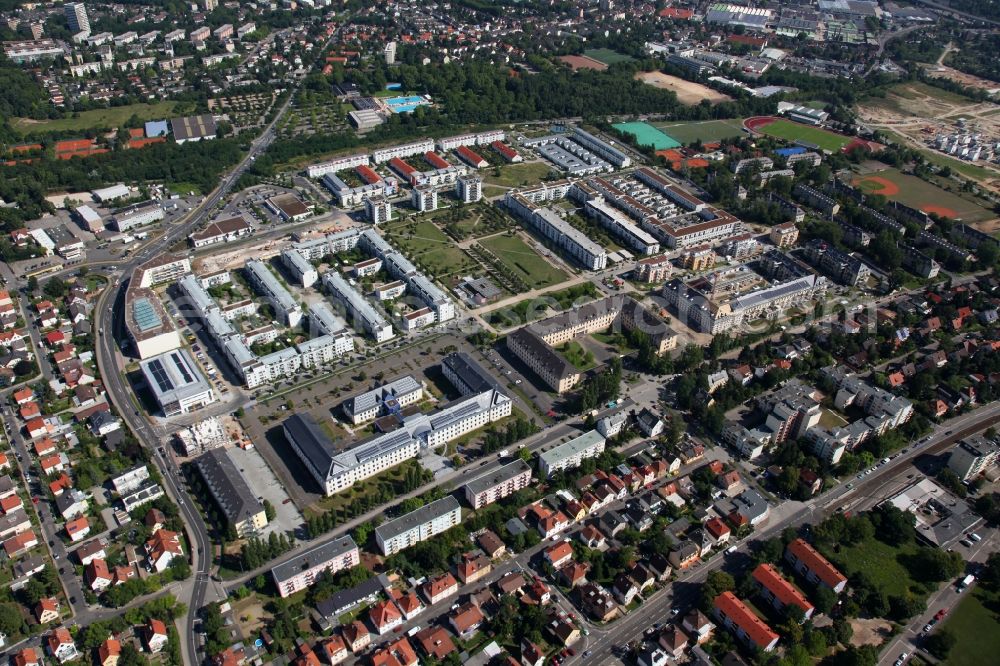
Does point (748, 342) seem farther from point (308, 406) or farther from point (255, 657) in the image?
point (255, 657)

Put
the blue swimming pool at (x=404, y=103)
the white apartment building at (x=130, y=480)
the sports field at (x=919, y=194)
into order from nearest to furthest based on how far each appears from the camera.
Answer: the white apartment building at (x=130, y=480) < the sports field at (x=919, y=194) < the blue swimming pool at (x=404, y=103)

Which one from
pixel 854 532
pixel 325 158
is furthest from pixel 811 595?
pixel 325 158

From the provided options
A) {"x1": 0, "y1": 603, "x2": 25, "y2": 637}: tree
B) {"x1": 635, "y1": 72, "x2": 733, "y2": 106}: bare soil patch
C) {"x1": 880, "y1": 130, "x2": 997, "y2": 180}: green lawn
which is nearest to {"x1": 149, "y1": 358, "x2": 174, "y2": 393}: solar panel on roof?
{"x1": 0, "y1": 603, "x2": 25, "y2": 637}: tree

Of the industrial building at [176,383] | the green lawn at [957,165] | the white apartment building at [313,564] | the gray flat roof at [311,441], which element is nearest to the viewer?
the white apartment building at [313,564]

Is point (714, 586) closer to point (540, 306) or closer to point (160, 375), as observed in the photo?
point (540, 306)

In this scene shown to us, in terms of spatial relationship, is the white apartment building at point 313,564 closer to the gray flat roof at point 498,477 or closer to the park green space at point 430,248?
the gray flat roof at point 498,477

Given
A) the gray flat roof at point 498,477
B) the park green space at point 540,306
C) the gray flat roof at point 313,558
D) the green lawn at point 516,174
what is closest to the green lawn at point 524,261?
the park green space at point 540,306

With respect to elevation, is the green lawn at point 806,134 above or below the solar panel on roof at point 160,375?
above
